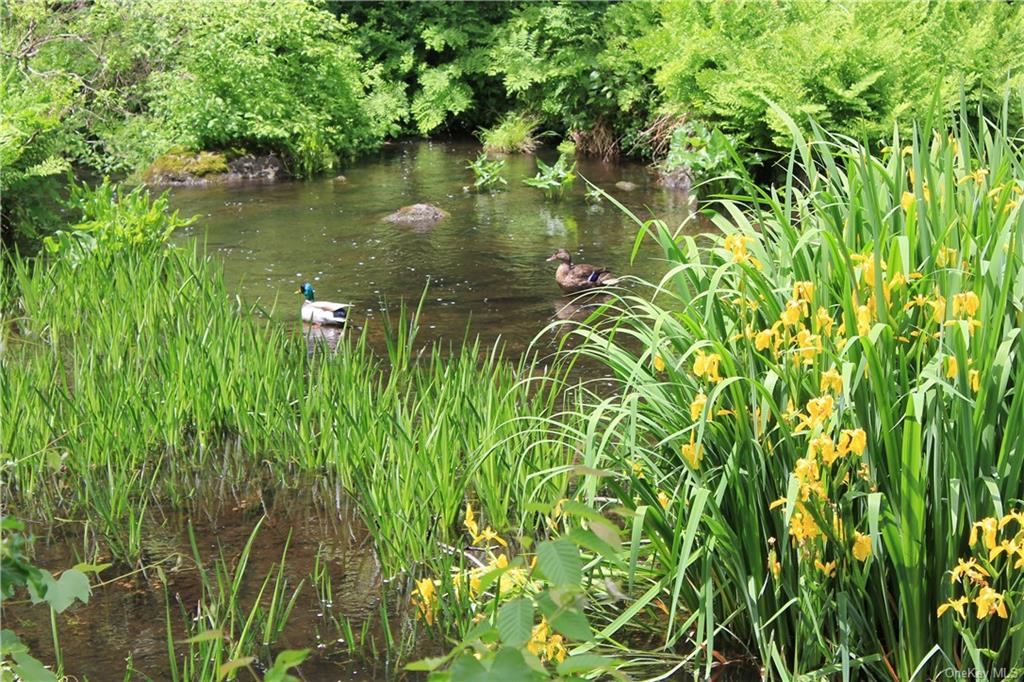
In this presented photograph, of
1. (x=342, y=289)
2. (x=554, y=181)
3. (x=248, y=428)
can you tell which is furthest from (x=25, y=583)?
(x=554, y=181)

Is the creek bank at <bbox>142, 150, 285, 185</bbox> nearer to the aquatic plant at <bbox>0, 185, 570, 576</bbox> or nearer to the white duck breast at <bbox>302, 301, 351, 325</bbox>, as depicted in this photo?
the white duck breast at <bbox>302, 301, 351, 325</bbox>

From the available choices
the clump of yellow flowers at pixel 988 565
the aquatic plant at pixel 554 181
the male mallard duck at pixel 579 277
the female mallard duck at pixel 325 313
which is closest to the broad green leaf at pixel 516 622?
the clump of yellow flowers at pixel 988 565

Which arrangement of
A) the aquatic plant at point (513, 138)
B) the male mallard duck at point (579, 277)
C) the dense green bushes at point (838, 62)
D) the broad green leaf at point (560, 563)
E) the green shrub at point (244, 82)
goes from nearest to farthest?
the broad green leaf at point (560, 563), the male mallard duck at point (579, 277), the dense green bushes at point (838, 62), the green shrub at point (244, 82), the aquatic plant at point (513, 138)

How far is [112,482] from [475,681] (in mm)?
2806

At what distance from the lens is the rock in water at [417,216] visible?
1039 centimetres

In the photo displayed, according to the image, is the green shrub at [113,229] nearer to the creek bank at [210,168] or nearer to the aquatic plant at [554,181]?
the aquatic plant at [554,181]

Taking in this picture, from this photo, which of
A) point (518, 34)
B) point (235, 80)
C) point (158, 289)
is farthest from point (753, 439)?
point (518, 34)

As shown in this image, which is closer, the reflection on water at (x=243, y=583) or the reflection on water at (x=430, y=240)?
the reflection on water at (x=243, y=583)

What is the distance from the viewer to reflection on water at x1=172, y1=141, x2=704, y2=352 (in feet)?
25.5

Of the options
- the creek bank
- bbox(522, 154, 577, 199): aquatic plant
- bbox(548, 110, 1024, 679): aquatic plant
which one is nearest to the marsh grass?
bbox(548, 110, 1024, 679): aquatic plant

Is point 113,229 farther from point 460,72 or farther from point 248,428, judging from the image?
point 460,72

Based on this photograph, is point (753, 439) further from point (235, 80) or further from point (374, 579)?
point (235, 80)

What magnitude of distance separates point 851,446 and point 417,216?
838cm

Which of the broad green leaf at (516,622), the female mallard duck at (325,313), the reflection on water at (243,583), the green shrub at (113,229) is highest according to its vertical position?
the broad green leaf at (516,622)
